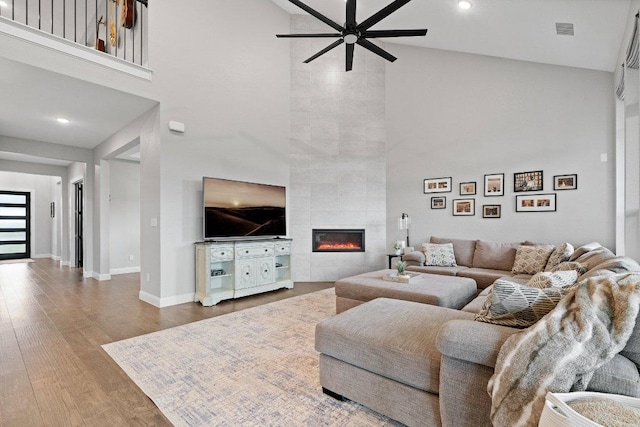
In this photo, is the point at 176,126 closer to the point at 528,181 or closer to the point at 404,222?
the point at 404,222

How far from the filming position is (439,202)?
5.63 metres

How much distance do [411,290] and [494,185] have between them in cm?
300

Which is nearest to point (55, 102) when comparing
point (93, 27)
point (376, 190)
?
point (93, 27)

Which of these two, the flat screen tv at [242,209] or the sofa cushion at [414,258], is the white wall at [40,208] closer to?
the flat screen tv at [242,209]

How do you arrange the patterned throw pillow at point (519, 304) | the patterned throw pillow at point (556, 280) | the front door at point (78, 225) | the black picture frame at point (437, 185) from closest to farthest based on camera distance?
the patterned throw pillow at point (519, 304)
the patterned throw pillow at point (556, 280)
the black picture frame at point (437, 185)
the front door at point (78, 225)

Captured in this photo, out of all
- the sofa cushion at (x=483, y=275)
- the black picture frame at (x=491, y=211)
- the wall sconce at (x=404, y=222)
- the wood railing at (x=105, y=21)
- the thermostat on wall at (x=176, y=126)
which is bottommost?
the sofa cushion at (x=483, y=275)

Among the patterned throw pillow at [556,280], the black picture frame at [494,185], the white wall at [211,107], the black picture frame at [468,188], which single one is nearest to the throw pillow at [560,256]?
the black picture frame at [494,185]

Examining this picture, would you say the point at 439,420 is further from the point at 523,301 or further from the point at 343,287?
the point at 343,287

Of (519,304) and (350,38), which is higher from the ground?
(350,38)

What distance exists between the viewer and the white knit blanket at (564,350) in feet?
3.78

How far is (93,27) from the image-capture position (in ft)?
20.4

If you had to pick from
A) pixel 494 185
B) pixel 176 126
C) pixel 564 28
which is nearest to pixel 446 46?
pixel 564 28

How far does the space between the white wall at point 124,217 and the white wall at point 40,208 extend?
457cm

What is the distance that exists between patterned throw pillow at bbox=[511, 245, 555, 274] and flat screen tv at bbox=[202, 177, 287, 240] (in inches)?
141
